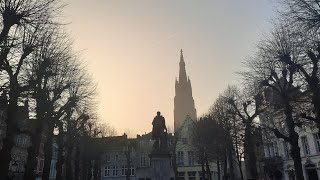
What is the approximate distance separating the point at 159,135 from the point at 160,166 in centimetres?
240

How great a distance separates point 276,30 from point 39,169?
50.0 m

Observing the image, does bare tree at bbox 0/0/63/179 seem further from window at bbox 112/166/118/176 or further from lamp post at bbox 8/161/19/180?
window at bbox 112/166/118/176

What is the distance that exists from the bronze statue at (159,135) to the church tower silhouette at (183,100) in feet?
333

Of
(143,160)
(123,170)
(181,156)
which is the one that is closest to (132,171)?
(123,170)

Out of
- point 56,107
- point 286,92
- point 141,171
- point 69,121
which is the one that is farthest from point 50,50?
point 141,171

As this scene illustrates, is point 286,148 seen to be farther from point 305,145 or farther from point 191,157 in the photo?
point 191,157

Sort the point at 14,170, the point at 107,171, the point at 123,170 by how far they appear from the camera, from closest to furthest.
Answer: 1. the point at 14,170
2. the point at 123,170
3. the point at 107,171

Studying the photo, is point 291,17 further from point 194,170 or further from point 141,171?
point 141,171

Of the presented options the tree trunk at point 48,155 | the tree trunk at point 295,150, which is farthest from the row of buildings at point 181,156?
the tree trunk at point 295,150

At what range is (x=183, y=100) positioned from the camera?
13125cm

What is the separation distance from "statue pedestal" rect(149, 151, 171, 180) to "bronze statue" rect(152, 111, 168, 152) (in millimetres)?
531

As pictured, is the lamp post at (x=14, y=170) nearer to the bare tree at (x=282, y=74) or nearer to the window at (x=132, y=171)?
the bare tree at (x=282, y=74)

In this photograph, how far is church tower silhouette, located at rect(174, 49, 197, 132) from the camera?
12650 centimetres

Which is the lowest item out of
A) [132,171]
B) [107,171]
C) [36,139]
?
[132,171]
